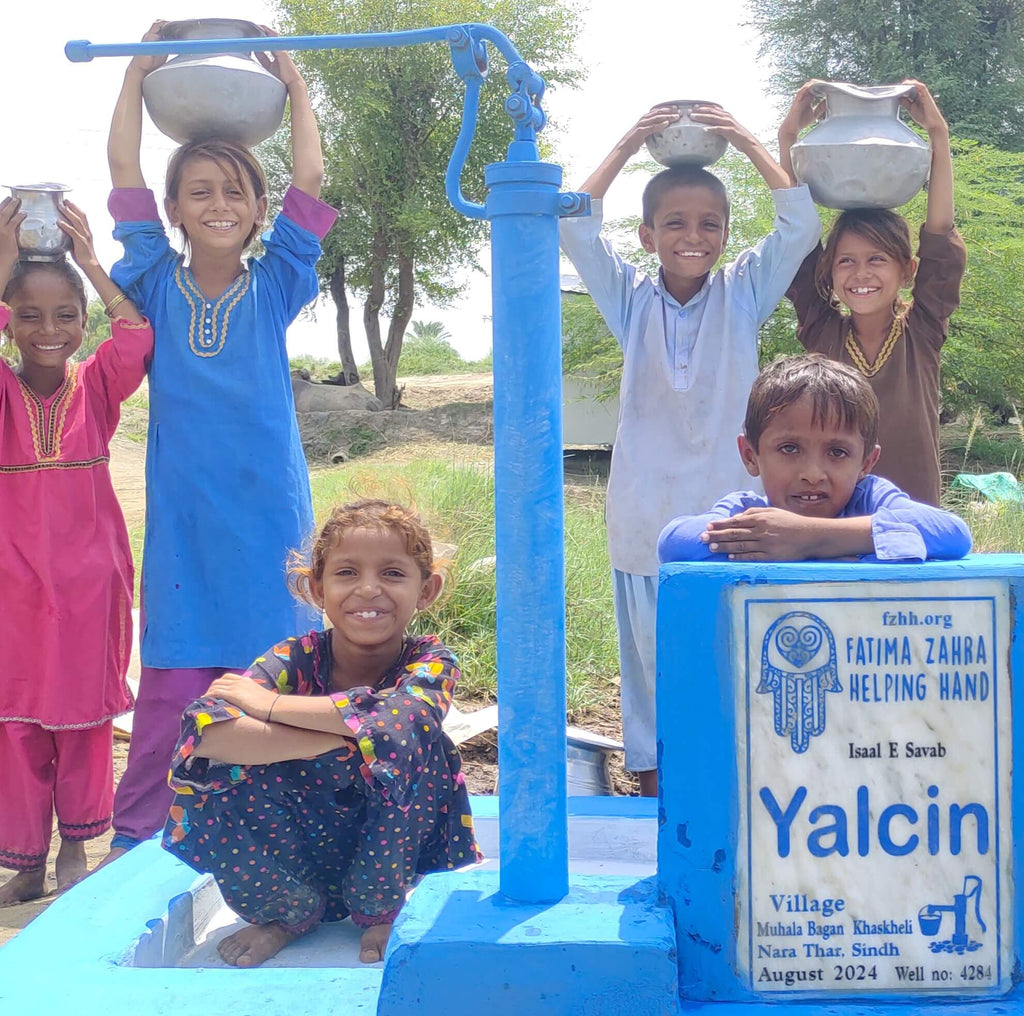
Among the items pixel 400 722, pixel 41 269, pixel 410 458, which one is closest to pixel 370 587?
pixel 400 722

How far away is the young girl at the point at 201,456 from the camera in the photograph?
289 cm

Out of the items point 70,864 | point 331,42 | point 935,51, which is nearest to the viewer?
point 331,42

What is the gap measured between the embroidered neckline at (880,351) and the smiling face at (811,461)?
89cm

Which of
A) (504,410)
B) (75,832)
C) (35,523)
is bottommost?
(75,832)

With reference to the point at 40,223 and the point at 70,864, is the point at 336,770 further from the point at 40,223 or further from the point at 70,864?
the point at 40,223

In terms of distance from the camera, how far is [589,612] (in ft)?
17.0

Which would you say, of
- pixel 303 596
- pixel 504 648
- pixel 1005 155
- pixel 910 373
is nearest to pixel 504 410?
pixel 504 648

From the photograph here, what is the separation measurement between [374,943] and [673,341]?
1.52 m

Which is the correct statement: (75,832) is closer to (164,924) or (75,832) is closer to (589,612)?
(164,924)

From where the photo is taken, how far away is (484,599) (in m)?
5.15

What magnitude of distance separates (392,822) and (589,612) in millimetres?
3252

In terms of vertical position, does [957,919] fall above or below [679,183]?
below

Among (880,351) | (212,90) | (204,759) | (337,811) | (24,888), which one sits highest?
(212,90)

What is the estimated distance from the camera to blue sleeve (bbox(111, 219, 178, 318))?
115 inches
